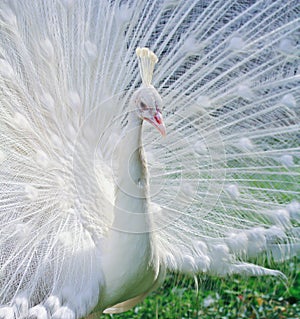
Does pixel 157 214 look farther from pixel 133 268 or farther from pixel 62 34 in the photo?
pixel 62 34

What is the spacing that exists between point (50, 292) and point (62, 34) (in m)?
0.99

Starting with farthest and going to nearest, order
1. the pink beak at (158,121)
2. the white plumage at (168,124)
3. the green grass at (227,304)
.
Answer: the green grass at (227,304) < the white plumage at (168,124) < the pink beak at (158,121)

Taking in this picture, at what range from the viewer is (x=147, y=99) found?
6.72 feet

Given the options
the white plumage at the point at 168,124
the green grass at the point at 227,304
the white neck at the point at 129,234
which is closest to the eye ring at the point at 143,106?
the white neck at the point at 129,234

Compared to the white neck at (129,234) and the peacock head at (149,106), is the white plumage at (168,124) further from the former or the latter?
the peacock head at (149,106)

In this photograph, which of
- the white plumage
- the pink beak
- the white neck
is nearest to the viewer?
the pink beak

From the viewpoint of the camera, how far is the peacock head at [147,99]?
79.7 inches

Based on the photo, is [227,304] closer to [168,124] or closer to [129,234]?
[168,124]

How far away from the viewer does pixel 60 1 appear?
8.36ft

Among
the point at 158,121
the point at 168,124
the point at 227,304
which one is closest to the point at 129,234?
the point at 158,121

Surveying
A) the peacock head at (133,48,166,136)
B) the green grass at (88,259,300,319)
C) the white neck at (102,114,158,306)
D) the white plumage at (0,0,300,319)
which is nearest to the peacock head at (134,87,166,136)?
the peacock head at (133,48,166,136)

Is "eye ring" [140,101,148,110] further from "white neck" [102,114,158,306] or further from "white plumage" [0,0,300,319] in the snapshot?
"white plumage" [0,0,300,319]

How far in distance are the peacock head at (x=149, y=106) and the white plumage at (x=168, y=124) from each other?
1.24 ft

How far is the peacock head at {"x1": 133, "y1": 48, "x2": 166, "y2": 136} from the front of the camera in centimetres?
202
